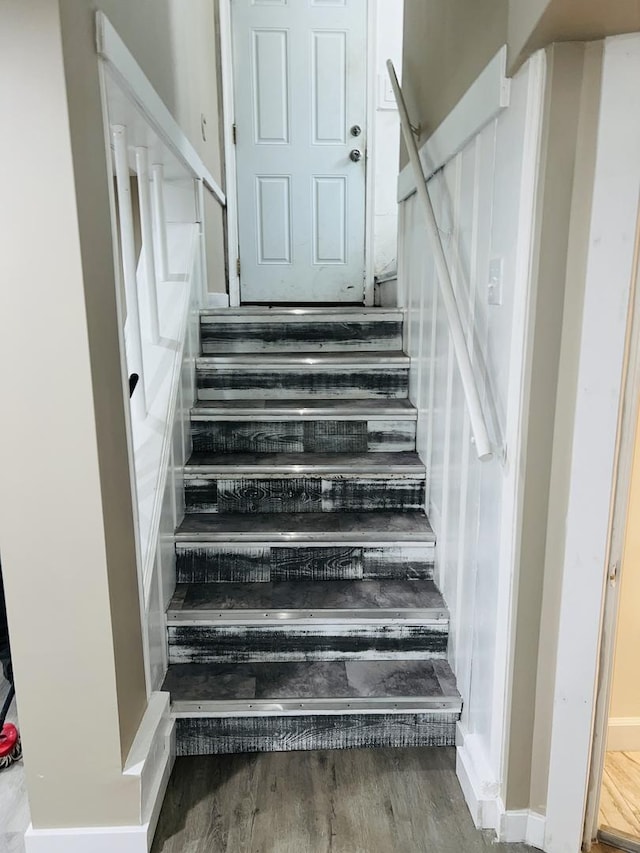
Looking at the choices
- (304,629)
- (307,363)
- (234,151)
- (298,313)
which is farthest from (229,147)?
(304,629)

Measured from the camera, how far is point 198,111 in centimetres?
270

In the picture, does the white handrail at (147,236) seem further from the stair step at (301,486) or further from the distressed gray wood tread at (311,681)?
the distressed gray wood tread at (311,681)

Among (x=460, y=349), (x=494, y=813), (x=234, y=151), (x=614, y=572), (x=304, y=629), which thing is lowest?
(x=494, y=813)

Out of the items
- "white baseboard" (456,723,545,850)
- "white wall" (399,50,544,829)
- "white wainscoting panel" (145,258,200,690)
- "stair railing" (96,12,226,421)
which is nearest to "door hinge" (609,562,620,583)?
"white wall" (399,50,544,829)

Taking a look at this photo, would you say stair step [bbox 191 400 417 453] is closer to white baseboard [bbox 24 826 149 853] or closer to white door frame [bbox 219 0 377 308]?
white baseboard [bbox 24 826 149 853]

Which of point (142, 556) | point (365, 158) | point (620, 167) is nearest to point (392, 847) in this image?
point (142, 556)

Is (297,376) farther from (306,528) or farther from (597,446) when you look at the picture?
(597,446)

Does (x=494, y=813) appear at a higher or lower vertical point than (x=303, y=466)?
lower

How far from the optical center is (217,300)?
3135mm

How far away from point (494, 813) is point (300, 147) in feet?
11.2

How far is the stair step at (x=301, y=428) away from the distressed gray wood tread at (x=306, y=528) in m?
0.30

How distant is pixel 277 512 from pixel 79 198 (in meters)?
1.26

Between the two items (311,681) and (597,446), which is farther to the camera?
(311,681)

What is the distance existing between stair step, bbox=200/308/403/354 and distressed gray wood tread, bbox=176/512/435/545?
2.81 ft
